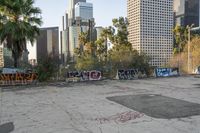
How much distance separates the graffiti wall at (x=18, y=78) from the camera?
27.1m

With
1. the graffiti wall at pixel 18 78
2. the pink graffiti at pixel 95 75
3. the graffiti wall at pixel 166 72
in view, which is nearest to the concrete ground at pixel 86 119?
the graffiti wall at pixel 18 78

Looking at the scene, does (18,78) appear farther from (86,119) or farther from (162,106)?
(86,119)

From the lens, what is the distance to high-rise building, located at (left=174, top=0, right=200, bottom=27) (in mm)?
108000

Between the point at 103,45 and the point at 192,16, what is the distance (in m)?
70.3

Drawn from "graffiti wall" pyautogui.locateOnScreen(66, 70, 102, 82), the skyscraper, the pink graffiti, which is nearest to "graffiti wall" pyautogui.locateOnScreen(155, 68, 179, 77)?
the pink graffiti

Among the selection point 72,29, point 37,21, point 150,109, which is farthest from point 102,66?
point 72,29

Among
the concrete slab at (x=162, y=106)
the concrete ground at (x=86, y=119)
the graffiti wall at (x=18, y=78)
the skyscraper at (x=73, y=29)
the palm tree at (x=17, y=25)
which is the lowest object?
the concrete ground at (x=86, y=119)

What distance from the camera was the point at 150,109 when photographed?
1412 centimetres

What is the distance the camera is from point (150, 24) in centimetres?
9750

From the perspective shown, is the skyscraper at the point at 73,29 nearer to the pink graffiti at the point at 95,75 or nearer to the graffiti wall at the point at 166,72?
the pink graffiti at the point at 95,75

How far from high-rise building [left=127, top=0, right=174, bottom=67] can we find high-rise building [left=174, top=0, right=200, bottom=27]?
8172mm

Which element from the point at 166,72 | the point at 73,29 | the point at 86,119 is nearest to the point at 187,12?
the point at 73,29

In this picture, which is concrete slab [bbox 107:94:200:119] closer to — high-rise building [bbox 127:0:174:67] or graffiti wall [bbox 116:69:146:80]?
graffiti wall [bbox 116:69:146:80]

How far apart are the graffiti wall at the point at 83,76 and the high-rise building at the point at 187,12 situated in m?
78.8
